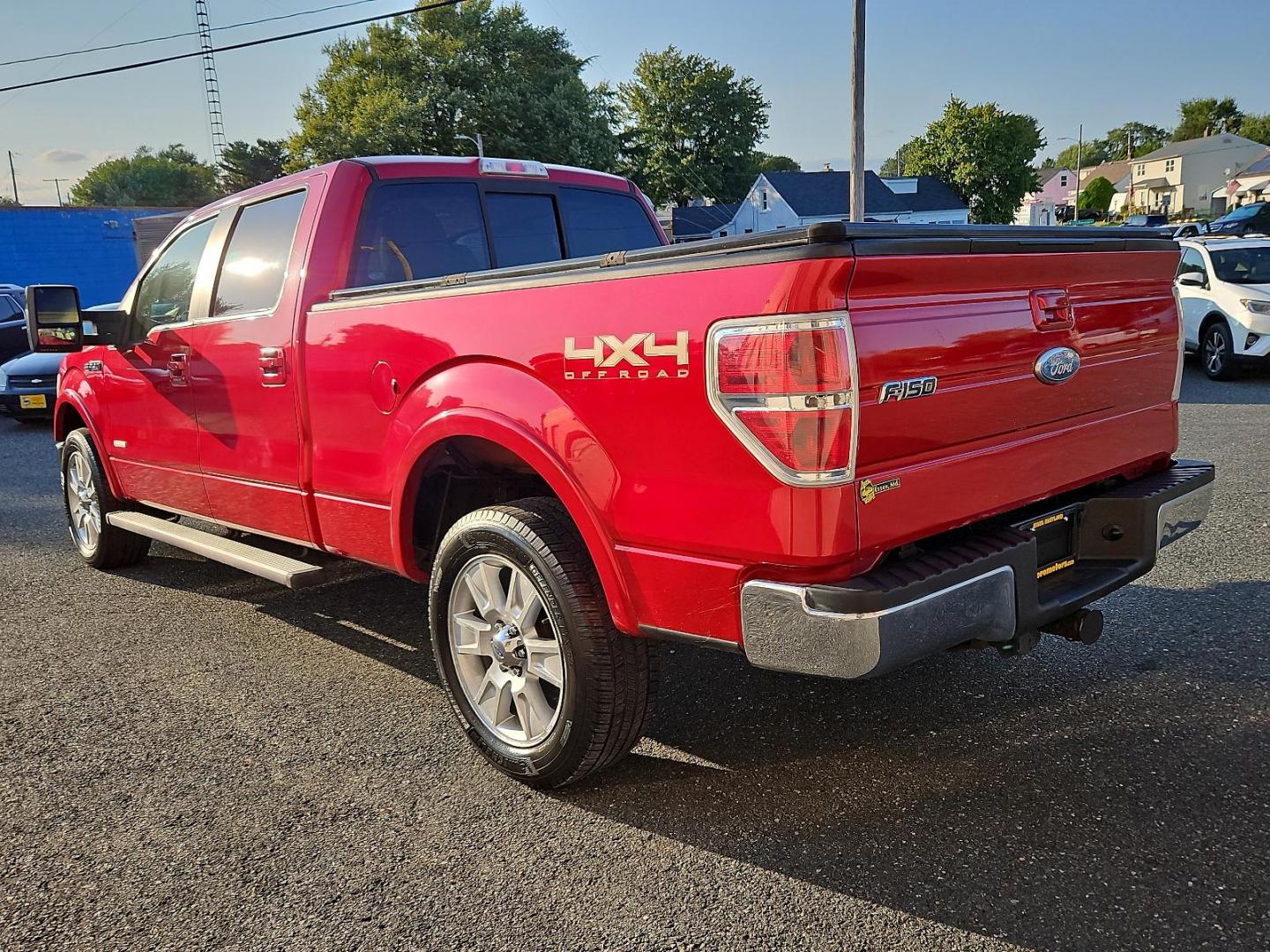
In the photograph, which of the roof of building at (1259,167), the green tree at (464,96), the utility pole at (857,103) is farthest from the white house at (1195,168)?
the utility pole at (857,103)

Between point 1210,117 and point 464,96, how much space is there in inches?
4094

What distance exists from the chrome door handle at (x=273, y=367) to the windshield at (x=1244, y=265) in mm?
11783

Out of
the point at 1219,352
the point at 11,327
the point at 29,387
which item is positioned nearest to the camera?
the point at 1219,352

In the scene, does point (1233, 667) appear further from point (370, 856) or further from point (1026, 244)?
point (370, 856)

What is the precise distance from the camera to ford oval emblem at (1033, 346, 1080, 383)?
2773 millimetres

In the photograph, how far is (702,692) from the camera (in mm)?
3750

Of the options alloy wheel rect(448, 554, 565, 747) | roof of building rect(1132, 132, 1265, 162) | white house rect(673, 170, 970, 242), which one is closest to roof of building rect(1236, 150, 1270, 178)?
roof of building rect(1132, 132, 1265, 162)

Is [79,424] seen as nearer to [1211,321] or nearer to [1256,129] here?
[1211,321]

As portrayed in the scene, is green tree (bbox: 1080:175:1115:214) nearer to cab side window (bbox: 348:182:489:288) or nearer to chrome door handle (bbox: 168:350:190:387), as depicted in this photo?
cab side window (bbox: 348:182:489:288)

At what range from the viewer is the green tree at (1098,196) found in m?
102

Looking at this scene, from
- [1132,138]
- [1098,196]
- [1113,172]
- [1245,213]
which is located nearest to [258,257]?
[1245,213]

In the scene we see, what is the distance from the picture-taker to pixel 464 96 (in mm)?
47969

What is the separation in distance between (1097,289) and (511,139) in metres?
47.8

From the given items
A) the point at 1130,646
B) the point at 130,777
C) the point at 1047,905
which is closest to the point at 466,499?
the point at 130,777
